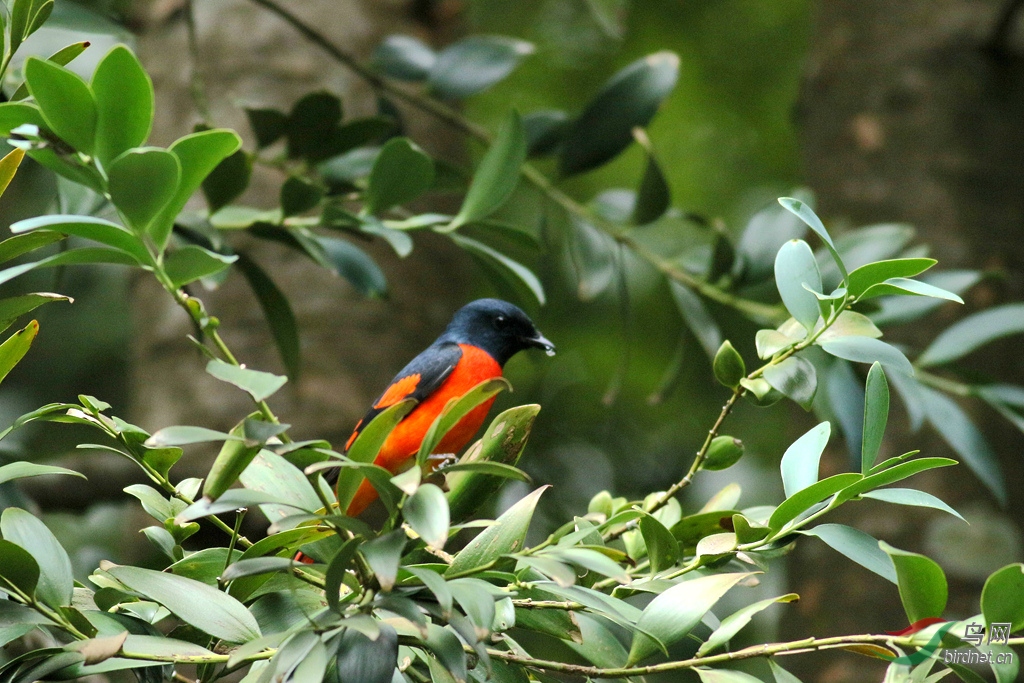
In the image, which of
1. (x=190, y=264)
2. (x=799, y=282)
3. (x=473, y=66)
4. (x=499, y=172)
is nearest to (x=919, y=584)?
(x=799, y=282)

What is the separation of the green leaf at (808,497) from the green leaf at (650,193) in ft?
5.49

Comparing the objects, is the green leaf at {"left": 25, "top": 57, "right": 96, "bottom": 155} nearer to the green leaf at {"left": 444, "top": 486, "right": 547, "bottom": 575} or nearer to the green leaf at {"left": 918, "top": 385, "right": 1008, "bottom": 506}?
the green leaf at {"left": 444, "top": 486, "right": 547, "bottom": 575}

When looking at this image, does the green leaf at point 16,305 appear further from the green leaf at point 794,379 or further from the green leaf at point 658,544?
the green leaf at point 794,379

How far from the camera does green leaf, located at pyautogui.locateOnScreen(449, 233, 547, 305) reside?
84.0 inches

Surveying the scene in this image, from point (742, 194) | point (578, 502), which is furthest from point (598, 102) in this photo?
point (742, 194)

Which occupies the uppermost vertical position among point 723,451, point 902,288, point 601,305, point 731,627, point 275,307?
point 902,288

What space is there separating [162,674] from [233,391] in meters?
2.47

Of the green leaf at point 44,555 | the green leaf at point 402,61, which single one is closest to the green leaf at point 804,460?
the green leaf at point 44,555

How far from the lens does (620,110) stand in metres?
2.90

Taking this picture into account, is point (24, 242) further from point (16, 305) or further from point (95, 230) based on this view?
point (95, 230)

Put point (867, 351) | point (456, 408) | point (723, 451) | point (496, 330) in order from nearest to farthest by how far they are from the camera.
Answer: point (456, 408) < point (867, 351) < point (723, 451) < point (496, 330)

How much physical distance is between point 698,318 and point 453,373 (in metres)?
0.81

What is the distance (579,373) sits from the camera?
5.29 m

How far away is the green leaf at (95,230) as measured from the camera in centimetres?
114
